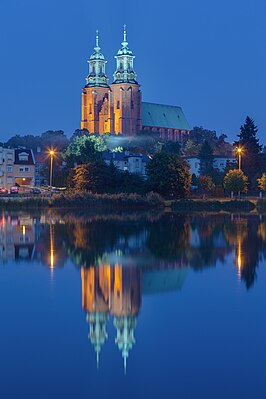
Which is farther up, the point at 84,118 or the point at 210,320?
the point at 84,118

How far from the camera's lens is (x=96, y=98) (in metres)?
132

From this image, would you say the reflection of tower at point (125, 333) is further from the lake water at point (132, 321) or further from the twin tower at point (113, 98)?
the twin tower at point (113, 98)

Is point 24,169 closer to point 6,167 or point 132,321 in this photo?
point 6,167

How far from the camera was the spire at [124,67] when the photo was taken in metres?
130

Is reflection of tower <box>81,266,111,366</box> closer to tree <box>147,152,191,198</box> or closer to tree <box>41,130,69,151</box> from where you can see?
tree <box>147,152,191,198</box>

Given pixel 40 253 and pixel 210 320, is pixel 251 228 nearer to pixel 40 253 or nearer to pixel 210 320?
pixel 40 253

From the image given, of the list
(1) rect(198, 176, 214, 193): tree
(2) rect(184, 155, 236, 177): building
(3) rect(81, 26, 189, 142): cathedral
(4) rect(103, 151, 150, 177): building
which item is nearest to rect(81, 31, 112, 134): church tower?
(3) rect(81, 26, 189, 142): cathedral

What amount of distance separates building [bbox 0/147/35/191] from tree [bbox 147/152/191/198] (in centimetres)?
2209

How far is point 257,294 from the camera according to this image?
14.8 meters

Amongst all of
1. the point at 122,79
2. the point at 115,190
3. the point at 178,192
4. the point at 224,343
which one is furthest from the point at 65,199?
the point at 122,79

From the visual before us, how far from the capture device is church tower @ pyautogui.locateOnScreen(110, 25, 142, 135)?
423ft

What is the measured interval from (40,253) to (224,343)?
1204 cm

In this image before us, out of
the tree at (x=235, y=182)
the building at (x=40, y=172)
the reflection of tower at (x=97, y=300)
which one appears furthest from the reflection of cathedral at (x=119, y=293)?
the building at (x=40, y=172)

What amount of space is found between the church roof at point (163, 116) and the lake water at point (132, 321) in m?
119
